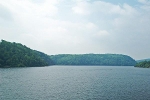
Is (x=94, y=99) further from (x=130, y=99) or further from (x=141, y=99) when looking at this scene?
(x=141, y=99)

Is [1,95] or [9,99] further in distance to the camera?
[1,95]

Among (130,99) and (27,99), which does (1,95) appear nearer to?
(27,99)

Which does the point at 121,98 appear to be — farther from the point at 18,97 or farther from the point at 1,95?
the point at 1,95

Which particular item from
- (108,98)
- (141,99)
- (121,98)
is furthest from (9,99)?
(141,99)

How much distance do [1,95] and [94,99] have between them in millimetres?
36992

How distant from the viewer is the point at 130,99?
6097 centimetres

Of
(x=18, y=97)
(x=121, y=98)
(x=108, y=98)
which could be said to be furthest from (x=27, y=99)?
(x=121, y=98)

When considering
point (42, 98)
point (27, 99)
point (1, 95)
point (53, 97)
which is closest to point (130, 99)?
point (53, 97)

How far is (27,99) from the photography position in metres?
58.0

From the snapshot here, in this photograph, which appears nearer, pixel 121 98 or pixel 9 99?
pixel 9 99

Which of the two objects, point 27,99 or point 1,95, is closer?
point 27,99

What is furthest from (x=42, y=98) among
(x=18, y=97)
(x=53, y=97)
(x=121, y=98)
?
(x=121, y=98)

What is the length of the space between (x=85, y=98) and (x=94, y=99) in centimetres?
358

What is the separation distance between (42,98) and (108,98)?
2614 centimetres
